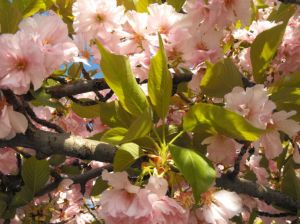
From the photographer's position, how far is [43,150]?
1685 mm

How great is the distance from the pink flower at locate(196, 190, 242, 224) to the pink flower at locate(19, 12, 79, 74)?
67 centimetres

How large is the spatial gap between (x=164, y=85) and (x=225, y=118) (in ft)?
0.86

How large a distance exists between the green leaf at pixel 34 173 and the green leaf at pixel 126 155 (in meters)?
0.65

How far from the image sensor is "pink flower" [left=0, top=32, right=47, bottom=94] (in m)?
1.47

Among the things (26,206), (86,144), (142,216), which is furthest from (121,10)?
(26,206)

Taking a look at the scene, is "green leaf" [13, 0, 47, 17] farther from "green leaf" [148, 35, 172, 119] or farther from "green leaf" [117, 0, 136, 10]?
"green leaf" [148, 35, 172, 119]

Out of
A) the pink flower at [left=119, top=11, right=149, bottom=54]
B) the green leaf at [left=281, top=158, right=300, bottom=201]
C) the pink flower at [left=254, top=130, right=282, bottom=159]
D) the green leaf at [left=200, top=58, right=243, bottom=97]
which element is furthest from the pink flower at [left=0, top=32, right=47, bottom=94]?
the green leaf at [left=281, top=158, right=300, bottom=201]

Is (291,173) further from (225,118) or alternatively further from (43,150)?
(43,150)

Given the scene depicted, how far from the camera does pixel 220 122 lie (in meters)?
1.34

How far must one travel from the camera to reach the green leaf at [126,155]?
1.42 meters

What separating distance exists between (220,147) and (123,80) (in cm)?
42

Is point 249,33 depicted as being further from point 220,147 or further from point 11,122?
point 11,122

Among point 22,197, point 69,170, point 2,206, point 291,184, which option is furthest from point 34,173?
point 291,184

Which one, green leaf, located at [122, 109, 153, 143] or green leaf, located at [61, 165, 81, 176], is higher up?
green leaf, located at [122, 109, 153, 143]
